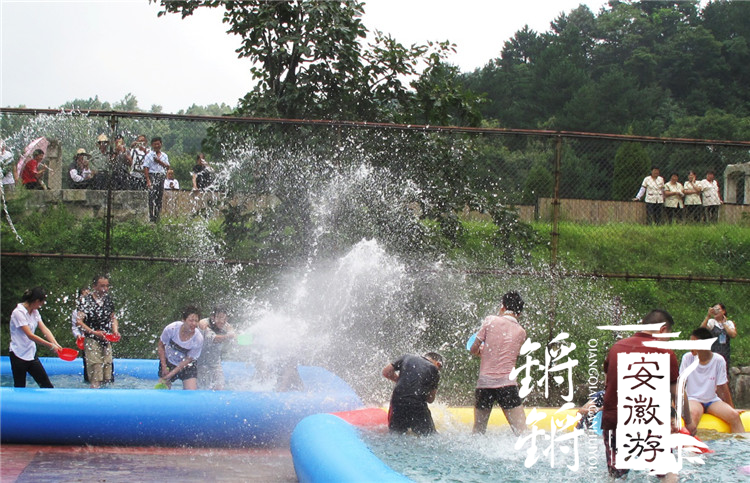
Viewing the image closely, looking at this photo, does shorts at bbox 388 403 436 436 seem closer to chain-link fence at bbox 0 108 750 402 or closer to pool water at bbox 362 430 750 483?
pool water at bbox 362 430 750 483

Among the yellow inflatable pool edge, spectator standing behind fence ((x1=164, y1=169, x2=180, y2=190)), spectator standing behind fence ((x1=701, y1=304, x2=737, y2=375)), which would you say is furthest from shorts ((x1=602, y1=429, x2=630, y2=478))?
spectator standing behind fence ((x1=164, y1=169, x2=180, y2=190))

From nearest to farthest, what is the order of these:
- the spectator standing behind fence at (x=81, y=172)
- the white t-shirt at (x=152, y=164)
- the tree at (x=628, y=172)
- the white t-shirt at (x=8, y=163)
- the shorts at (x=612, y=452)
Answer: the shorts at (x=612, y=452)
the white t-shirt at (x=152, y=164)
the white t-shirt at (x=8, y=163)
the spectator standing behind fence at (x=81, y=172)
the tree at (x=628, y=172)

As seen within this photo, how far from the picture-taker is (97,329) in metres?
9.42

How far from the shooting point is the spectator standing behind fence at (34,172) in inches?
456

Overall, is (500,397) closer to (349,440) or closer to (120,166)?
(349,440)

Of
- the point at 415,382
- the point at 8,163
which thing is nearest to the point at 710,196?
the point at 415,382

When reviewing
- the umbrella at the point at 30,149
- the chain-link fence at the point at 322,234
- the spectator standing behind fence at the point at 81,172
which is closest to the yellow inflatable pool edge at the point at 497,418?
the chain-link fence at the point at 322,234

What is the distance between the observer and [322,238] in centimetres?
1038

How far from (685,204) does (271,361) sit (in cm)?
659

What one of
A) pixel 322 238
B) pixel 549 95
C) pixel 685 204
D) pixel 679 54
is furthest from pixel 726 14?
pixel 322 238

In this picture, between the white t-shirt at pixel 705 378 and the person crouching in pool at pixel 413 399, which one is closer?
the person crouching in pool at pixel 413 399

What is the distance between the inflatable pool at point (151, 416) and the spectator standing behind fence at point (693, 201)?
6.61 metres

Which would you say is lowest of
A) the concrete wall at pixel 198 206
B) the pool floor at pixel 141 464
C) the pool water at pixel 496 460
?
the pool floor at pixel 141 464

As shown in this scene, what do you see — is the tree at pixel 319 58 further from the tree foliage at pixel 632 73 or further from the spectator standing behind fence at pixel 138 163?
the tree foliage at pixel 632 73
